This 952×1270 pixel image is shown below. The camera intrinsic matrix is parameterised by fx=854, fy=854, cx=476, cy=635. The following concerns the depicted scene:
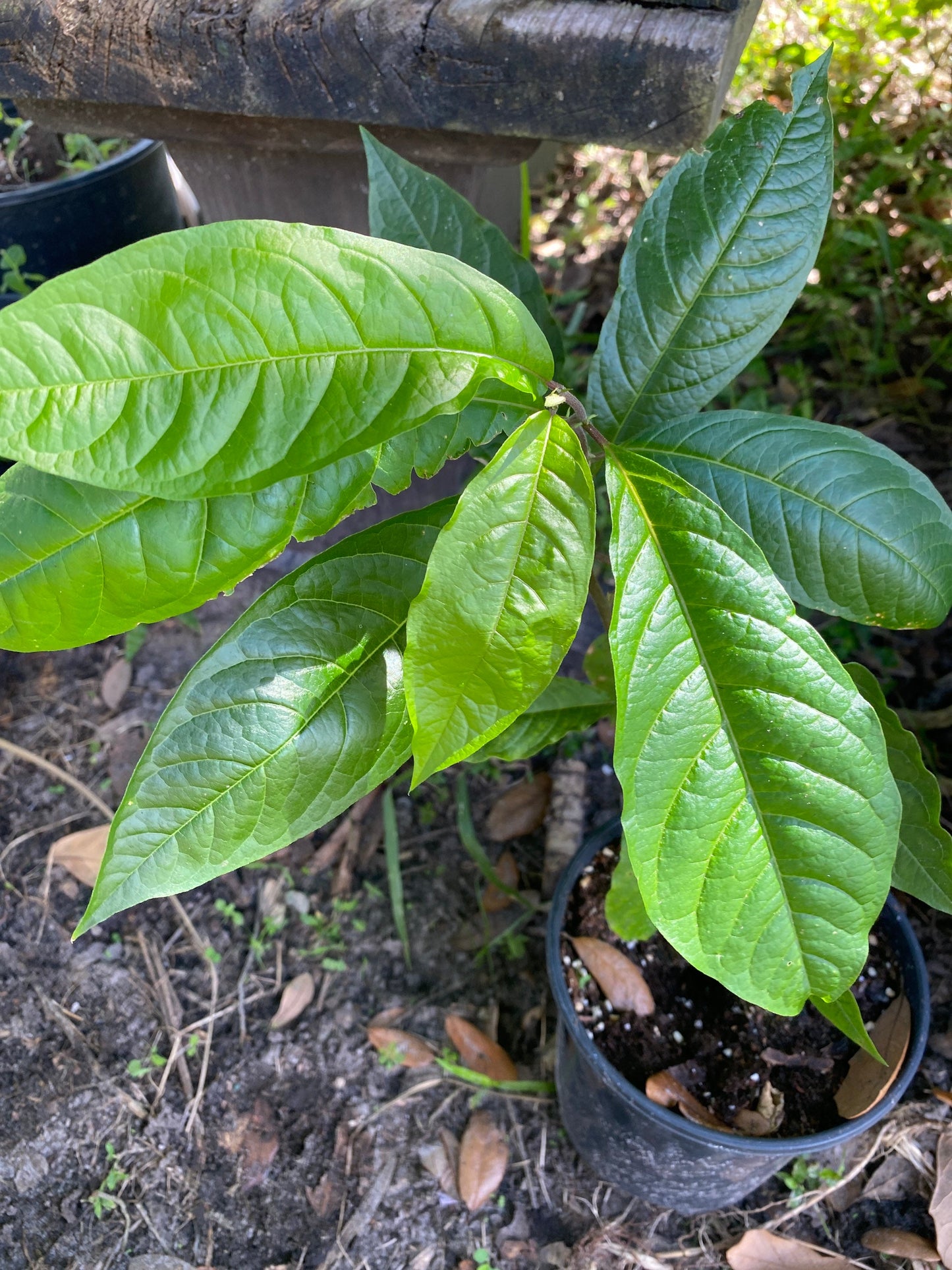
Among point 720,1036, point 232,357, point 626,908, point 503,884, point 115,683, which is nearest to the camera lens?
point 232,357

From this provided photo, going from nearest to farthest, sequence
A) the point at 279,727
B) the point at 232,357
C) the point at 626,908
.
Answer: the point at 232,357 → the point at 279,727 → the point at 626,908

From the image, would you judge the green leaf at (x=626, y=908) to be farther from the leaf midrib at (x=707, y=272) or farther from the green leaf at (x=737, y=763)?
the leaf midrib at (x=707, y=272)

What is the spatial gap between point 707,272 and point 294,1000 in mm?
1496

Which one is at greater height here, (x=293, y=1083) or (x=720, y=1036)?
(x=720, y=1036)

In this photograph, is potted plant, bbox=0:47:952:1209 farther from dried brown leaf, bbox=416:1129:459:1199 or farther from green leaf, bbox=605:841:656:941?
dried brown leaf, bbox=416:1129:459:1199

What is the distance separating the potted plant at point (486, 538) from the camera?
2.10 ft

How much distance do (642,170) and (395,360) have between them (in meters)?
2.57

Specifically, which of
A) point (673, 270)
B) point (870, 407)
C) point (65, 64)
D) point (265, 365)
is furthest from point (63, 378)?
point (870, 407)

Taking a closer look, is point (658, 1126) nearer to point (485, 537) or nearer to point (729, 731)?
point (729, 731)

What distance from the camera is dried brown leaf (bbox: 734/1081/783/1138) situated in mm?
1248

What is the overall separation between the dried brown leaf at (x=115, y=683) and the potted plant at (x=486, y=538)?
A: 134 centimetres

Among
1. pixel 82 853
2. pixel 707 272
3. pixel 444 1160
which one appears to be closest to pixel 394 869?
pixel 444 1160

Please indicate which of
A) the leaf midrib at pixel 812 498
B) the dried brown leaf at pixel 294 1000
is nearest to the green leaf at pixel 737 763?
the leaf midrib at pixel 812 498

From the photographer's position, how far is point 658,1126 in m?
1.24
